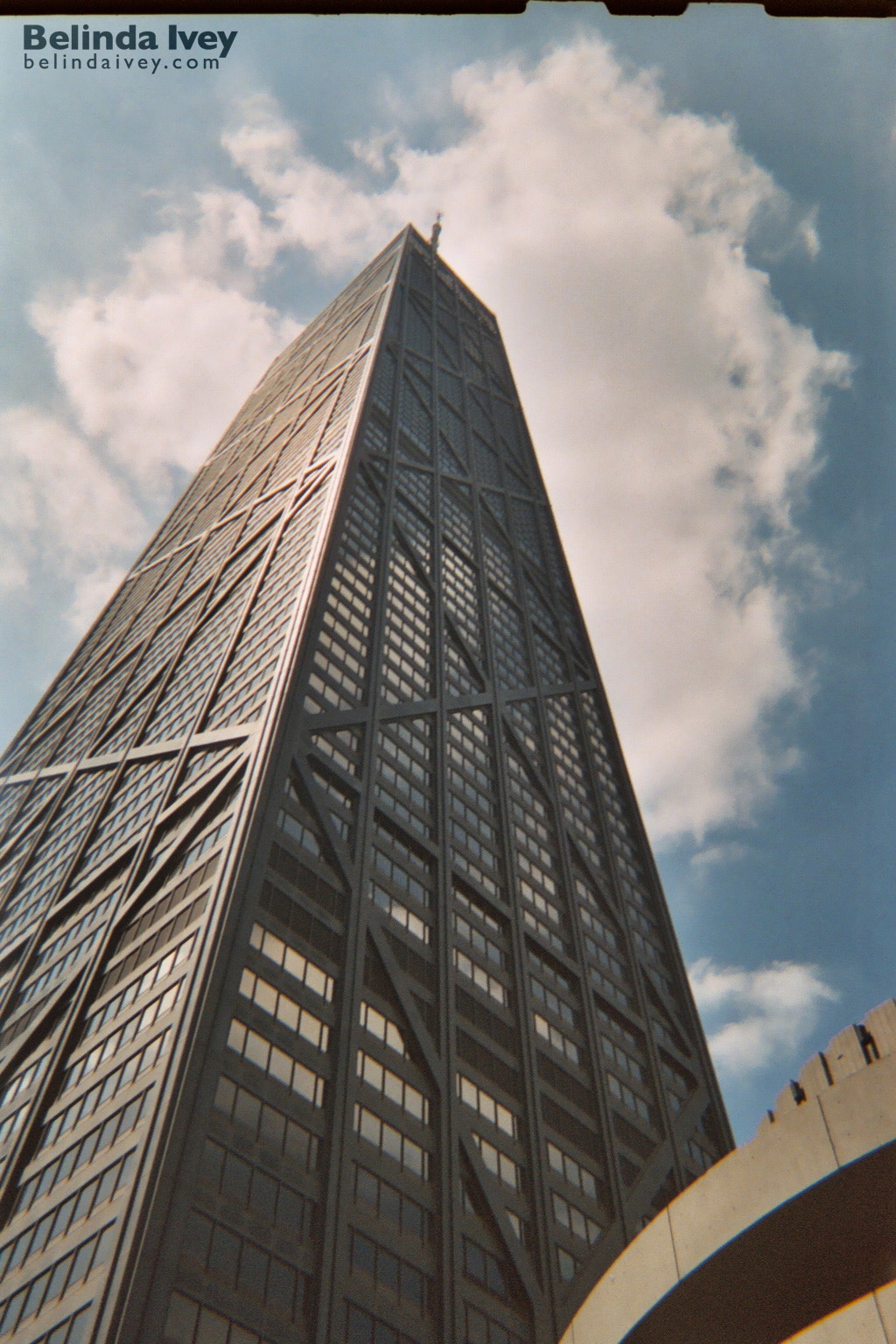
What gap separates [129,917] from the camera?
168ft

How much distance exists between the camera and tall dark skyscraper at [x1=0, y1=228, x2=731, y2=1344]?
36.3 m

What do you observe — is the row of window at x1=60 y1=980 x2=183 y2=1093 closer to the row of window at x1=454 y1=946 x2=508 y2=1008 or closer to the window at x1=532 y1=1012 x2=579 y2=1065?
the row of window at x1=454 y1=946 x2=508 y2=1008

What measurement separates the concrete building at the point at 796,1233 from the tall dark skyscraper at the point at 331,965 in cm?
2378

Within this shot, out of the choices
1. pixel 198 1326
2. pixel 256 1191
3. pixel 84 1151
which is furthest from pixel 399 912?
pixel 198 1326

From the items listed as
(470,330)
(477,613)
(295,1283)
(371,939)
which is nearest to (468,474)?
(477,613)

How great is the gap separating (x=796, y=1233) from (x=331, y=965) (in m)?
38.1

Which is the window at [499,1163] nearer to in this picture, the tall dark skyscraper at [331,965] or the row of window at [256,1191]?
the tall dark skyscraper at [331,965]

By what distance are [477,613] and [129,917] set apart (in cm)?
5638

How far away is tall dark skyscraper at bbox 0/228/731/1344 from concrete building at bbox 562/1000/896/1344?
78.0 ft

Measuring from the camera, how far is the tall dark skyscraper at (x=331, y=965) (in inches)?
1430

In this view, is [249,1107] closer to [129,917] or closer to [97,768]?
[129,917]

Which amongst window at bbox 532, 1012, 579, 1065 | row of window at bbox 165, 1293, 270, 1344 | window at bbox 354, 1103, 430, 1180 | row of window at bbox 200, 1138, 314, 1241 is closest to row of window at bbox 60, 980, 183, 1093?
row of window at bbox 200, 1138, 314, 1241

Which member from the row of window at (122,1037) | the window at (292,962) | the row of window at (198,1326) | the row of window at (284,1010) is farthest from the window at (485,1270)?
the row of window at (122,1037)

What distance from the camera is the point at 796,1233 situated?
11602 mm
